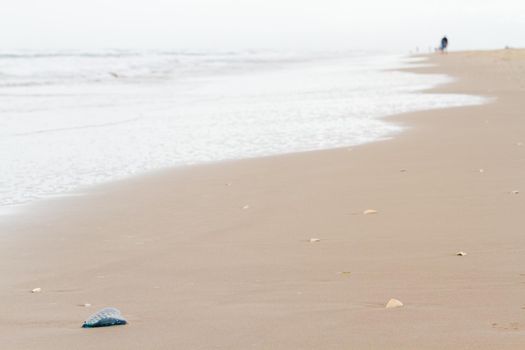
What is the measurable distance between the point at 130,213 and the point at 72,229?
0.69 meters

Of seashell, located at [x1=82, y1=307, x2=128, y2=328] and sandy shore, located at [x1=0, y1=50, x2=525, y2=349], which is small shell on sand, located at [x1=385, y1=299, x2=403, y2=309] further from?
seashell, located at [x1=82, y1=307, x2=128, y2=328]

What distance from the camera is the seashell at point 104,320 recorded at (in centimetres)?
338

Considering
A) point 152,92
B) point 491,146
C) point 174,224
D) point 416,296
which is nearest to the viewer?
point 416,296

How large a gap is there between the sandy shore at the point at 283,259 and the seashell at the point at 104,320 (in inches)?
1.7

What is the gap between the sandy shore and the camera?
3230mm

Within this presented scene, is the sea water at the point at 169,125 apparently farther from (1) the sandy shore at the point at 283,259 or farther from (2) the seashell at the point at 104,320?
(2) the seashell at the point at 104,320

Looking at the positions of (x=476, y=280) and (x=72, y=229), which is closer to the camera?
(x=476, y=280)

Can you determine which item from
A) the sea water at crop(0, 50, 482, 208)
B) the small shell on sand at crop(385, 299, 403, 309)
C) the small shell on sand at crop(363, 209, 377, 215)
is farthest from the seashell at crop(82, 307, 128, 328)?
the sea water at crop(0, 50, 482, 208)

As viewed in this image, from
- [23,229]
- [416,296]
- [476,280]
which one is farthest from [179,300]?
[23,229]

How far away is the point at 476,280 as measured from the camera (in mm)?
3857

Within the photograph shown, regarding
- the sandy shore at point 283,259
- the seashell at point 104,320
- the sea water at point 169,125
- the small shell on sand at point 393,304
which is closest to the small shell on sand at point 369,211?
the sandy shore at point 283,259

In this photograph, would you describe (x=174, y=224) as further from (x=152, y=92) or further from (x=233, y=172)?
(x=152, y=92)

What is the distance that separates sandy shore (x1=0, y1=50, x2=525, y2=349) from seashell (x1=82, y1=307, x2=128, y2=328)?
0.14 ft

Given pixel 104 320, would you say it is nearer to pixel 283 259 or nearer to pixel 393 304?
pixel 393 304
